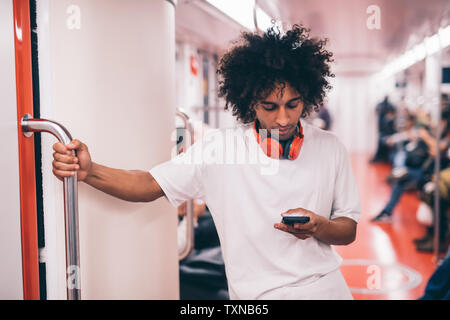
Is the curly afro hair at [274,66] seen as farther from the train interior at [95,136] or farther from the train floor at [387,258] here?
the train floor at [387,258]

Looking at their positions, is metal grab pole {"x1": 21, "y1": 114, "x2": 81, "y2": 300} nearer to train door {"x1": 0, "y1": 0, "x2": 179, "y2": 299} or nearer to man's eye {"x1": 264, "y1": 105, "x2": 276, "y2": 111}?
train door {"x1": 0, "y1": 0, "x2": 179, "y2": 299}

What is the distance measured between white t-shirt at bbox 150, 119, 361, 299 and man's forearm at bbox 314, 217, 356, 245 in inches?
1.4

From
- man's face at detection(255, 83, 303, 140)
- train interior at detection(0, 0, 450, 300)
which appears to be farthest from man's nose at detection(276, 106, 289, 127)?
train interior at detection(0, 0, 450, 300)

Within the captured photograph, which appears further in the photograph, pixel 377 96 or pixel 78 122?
pixel 377 96

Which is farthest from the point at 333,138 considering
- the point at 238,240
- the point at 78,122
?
the point at 78,122

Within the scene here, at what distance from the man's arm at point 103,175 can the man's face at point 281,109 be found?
42 centimetres

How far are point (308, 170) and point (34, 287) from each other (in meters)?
0.92

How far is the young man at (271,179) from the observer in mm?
1358

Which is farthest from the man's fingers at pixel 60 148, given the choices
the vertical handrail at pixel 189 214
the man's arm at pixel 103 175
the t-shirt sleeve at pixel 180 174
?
the vertical handrail at pixel 189 214

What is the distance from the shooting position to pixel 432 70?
6.09m

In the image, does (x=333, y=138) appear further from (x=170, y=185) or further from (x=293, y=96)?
(x=170, y=185)

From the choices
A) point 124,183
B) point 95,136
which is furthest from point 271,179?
point 95,136

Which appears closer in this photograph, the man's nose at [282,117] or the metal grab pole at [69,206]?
the metal grab pole at [69,206]

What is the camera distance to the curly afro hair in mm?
1345
